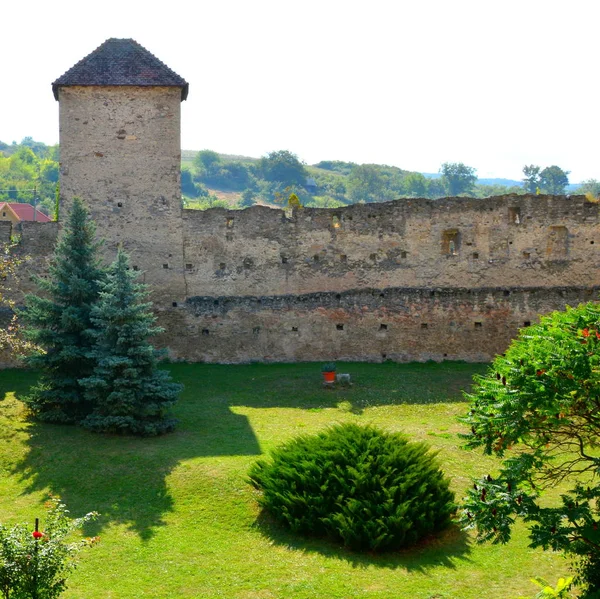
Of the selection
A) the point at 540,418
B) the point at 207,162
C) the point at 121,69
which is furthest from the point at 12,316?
the point at 207,162

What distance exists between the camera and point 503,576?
11656 millimetres

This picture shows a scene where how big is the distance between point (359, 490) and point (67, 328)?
9.51m

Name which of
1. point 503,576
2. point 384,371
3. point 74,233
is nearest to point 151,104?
point 74,233

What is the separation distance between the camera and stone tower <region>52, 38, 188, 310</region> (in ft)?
82.6

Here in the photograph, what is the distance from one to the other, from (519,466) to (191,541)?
6.28 metres

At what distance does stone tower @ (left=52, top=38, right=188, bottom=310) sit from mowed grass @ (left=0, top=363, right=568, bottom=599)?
5.78 metres

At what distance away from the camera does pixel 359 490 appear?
43.1 ft

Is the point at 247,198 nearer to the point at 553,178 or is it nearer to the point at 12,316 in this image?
the point at 553,178

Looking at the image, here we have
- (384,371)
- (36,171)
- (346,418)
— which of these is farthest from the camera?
(36,171)

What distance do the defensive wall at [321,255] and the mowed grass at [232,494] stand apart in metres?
2.76

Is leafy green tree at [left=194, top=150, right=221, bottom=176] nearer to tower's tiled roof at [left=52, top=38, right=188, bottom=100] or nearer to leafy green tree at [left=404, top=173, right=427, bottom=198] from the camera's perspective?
leafy green tree at [left=404, top=173, right=427, bottom=198]

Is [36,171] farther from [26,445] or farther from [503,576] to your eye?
[503,576]

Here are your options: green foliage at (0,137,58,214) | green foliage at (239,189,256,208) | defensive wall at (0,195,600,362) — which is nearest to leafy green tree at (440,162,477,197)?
green foliage at (239,189,256,208)

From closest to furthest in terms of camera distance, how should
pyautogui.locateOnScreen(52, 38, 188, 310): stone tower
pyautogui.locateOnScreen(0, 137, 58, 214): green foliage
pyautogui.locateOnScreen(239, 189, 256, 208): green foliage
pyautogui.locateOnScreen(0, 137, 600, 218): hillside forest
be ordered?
pyautogui.locateOnScreen(52, 38, 188, 310): stone tower < pyautogui.locateOnScreen(0, 137, 58, 214): green foliage < pyautogui.locateOnScreen(0, 137, 600, 218): hillside forest < pyautogui.locateOnScreen(239, 189, 256, 208): green foliage
